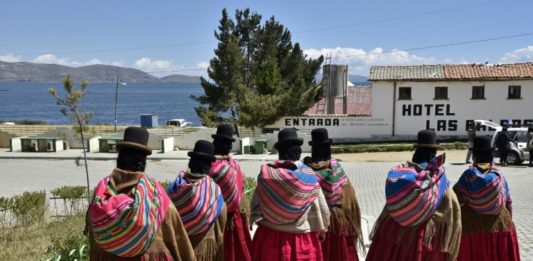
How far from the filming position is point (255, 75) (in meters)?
36.5

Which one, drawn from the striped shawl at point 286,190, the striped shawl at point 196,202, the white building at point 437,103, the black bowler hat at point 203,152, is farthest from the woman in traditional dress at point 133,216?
the white building at point 437,103

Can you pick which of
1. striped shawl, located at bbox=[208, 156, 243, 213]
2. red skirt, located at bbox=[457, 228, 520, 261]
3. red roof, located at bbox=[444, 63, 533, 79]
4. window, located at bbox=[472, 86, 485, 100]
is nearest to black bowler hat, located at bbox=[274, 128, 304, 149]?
striped shawl, located at bbox=[208, 156, 243, 213]

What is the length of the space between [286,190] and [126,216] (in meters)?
1.70

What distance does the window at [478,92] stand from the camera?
30250 mm

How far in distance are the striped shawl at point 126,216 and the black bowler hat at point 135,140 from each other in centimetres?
18

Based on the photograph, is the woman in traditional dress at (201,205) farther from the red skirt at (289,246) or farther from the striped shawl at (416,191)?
the striped shawl at (416,191)

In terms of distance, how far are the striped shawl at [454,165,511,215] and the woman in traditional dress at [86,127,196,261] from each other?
325 cm

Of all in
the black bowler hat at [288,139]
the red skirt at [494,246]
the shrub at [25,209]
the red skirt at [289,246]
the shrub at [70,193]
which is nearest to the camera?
the red skirt at [289,246]

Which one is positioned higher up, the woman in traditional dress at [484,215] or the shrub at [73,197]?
the woman in traditional dress at [484,215]

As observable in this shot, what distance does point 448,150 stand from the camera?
27125 mm

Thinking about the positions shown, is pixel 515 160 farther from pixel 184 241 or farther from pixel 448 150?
pixel 184 241

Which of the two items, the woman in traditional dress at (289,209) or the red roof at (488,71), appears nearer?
the woman in traditional dress at (289,209)

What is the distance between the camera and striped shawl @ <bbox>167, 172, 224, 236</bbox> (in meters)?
4.54

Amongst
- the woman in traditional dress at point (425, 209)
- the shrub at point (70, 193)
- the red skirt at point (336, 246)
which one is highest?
the woman in traditional dress at point (425, 209)
